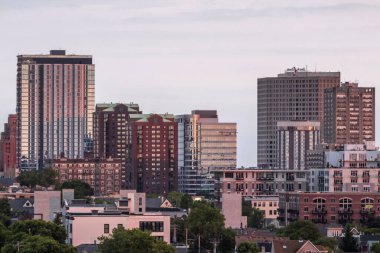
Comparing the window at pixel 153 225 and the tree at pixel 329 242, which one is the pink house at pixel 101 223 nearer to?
the window at pixel 153 225

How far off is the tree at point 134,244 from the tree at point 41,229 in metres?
13.6

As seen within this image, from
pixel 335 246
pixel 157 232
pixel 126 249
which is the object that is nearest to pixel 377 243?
pixel 335 246

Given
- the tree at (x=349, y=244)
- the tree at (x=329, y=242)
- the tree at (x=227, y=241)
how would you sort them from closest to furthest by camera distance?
1. the tree at (x=329, y=242)
2. the tree at (x=349, y=244)
3. the tree at (x=227, y=241)

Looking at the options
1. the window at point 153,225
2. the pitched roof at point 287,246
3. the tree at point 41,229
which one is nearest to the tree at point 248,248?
the pitched roof at point 287,246

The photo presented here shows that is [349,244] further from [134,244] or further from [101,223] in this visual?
[134,244]

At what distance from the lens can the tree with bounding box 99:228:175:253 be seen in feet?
509

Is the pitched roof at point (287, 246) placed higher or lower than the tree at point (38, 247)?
lower

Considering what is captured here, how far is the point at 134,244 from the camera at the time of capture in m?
156

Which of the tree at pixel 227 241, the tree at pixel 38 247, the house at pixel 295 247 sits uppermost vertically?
the tree at pixel 38 247

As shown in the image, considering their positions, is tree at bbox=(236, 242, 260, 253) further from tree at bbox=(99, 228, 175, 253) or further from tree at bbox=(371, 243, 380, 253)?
tree at bbox=(99, 228, 175, 253)

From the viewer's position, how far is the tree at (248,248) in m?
172

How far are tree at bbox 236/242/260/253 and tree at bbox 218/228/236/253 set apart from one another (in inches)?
532

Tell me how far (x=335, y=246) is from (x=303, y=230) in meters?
11.3

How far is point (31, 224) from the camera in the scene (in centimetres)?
17725
